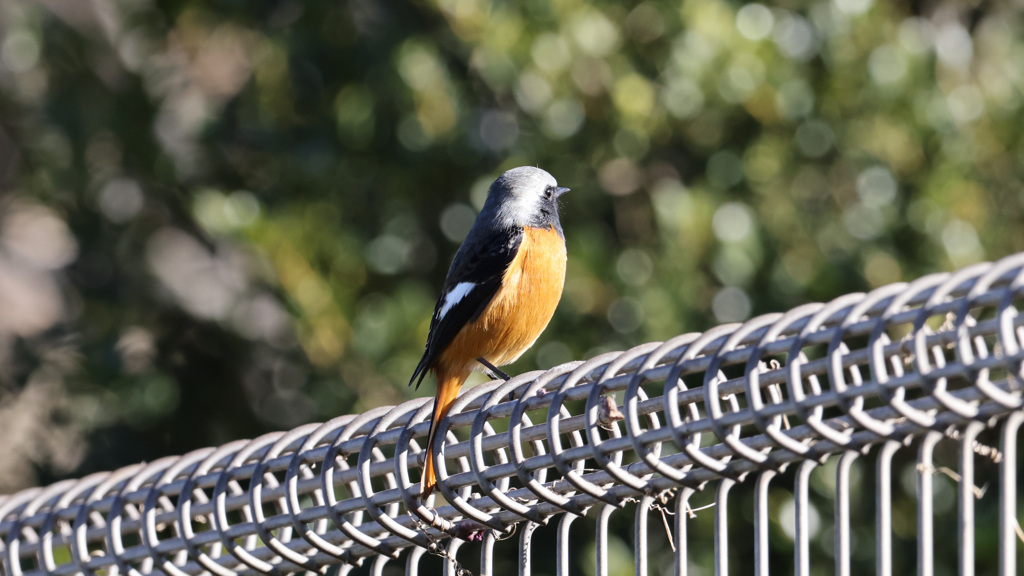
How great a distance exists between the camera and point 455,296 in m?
3.59

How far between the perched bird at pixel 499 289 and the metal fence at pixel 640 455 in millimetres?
1163

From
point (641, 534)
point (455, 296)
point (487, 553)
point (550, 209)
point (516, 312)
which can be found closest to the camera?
point (641, 534)

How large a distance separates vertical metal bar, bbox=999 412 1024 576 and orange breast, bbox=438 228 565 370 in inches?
88.2

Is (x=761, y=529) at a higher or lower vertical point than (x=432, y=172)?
lower

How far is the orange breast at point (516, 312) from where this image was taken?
3.44 meters

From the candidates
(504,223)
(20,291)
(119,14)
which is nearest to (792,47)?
(504,223)

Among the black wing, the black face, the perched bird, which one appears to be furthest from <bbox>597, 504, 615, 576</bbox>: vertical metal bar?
the black face

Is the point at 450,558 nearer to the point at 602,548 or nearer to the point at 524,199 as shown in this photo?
the point at 602,548

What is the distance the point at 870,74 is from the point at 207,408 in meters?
3.34

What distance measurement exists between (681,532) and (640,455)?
6.0 inches

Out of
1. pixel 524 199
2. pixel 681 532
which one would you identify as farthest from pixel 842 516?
pixel 524 199

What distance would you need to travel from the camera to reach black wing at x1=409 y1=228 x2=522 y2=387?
338 centimetres

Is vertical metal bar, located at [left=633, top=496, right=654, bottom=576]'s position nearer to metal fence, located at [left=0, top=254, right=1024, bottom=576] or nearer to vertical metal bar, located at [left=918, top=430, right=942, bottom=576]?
metal fence, located at [left=0, top=254, right=1024, bottom=576]

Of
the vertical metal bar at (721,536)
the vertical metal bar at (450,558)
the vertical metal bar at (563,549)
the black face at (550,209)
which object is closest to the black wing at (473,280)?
the black face at (550,209)
